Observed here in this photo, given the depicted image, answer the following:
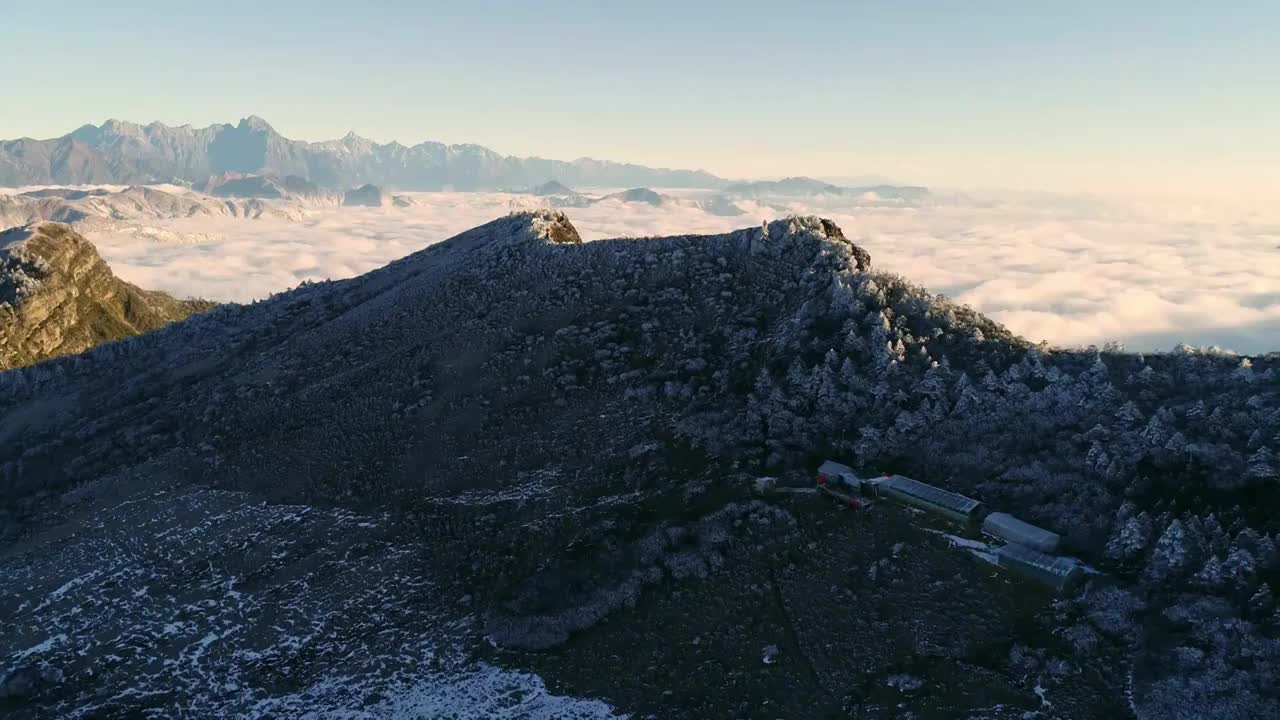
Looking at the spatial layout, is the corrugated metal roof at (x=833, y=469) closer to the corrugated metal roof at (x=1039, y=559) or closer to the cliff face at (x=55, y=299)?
the corrugated metal roof at (x=1039, y=559)

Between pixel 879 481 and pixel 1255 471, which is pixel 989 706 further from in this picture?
pixel 1255 471

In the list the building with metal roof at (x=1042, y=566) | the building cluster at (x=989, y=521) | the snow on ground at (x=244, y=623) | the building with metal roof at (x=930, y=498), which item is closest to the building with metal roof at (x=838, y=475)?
the building cluster at (x=989, y=521)

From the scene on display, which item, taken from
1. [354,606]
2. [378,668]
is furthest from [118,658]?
[378,668]

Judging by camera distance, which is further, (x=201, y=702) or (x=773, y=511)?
(x=773, y=511)

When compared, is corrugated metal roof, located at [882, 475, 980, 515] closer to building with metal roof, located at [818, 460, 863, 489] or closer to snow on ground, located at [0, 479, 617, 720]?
building with metal roof, located at [818, 460, 863, 489]

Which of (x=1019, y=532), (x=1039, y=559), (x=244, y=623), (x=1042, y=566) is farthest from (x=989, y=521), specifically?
(x=244, y=623)

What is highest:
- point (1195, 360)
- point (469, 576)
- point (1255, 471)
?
point (1195, 360)

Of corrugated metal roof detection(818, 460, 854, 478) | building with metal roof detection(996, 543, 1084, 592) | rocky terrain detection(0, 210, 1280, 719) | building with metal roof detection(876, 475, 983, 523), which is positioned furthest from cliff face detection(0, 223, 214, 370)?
building with metal roof detection(996, 543, 1084, 592)
